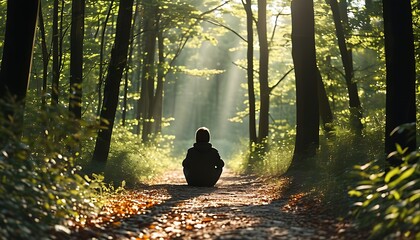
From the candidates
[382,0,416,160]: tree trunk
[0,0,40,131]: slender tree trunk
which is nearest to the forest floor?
[382,0,416,160]: tree trunk

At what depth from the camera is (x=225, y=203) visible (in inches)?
427

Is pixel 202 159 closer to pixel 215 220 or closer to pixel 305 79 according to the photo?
pixel 305 79

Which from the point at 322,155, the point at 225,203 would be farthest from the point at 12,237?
the point at 322,155

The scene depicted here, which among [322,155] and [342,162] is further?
[322,155]

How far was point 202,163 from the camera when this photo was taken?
15.6 metres

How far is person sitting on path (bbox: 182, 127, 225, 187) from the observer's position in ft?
51.2

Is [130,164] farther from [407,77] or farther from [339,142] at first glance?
[407,77]

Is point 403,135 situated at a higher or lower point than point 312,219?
higher

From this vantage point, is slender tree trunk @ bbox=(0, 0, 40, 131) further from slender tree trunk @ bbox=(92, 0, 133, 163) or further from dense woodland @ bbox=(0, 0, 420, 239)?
slender tree trunk @ bbox=(92, 0, 133, 163)

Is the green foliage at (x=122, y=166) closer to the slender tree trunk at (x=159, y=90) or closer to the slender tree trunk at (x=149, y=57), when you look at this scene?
the slender tree trunk at (x=159, y=90)

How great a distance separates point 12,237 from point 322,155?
9.20m

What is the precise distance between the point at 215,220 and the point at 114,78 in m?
8.53

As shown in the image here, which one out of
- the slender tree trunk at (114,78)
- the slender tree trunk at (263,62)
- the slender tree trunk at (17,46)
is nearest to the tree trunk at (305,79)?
the slender tree trunk at (114,78)

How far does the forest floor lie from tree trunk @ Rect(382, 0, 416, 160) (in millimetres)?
1812
